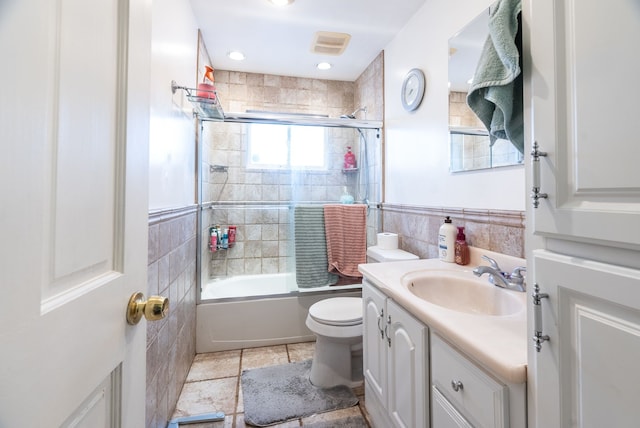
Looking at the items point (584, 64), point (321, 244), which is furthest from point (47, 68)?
point (321, 244)

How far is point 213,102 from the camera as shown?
6.04ft

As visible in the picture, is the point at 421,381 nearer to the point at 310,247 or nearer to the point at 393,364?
the point at 393,364

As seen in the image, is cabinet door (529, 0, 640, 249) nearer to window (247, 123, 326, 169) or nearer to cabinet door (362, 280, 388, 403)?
cabinet door (362, 280, 388, 403)

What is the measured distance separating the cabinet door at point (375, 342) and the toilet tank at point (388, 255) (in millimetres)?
483

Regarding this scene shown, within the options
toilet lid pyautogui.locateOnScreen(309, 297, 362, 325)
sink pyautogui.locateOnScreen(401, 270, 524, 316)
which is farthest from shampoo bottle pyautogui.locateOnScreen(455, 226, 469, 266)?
toilet lid pyautogui.locateOnScreen(309, 297, 362, 325)

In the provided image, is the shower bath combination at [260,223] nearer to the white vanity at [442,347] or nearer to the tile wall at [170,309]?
the tile wall at [170,309]

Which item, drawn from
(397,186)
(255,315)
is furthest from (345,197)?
(255,315)

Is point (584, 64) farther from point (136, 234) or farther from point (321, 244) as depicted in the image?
point (321, 244)

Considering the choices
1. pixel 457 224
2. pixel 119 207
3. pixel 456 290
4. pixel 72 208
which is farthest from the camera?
pixel 457 224

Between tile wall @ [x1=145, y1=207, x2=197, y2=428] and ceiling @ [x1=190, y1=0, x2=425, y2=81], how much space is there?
1.39 metres

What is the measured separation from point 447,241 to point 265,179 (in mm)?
1782

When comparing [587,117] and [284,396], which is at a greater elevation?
[587,117]

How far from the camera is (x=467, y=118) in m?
1.46

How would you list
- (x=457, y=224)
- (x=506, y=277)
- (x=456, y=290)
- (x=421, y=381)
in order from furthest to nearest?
(x=457, y=224) < (x=456, y=290) < (x=506, y=277) < (x=421, y=381)
